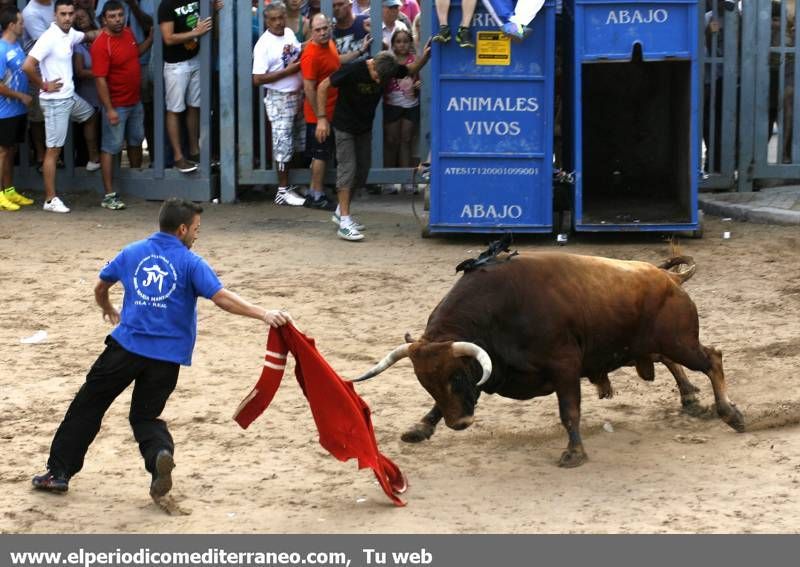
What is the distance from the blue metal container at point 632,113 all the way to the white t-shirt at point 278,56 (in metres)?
2.71

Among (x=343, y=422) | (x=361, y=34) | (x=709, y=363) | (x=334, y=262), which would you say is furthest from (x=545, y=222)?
(x=343, y=422)

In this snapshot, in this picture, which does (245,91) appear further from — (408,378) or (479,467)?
(479,467)

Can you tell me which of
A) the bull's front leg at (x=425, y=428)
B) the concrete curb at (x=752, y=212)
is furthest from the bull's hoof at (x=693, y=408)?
the concrete curb at (x=752, y=212)

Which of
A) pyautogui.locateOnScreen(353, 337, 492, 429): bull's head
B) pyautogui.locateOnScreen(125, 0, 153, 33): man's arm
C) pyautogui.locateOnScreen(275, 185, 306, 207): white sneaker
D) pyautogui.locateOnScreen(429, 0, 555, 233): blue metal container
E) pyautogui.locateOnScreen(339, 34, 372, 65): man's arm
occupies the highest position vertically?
pyautogui.locateOnScreen(125, 0, 153, 33): man's arm

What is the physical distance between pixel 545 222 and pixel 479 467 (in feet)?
19.4

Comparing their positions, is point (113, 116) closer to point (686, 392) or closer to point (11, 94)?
point (11, 94)

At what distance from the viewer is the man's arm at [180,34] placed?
1498 centimetres

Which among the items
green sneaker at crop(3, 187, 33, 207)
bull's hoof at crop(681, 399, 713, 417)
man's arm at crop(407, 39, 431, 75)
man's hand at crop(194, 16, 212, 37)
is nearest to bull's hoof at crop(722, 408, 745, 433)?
bull's hoof at crop(681, 399, 713, 417)

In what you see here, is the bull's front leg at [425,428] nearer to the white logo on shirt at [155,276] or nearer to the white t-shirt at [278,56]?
the white logo on shirt at [155,276]

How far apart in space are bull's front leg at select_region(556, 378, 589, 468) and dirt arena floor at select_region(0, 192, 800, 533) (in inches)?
3.1

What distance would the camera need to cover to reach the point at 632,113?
1472 centimetres

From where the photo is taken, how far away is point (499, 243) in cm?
824

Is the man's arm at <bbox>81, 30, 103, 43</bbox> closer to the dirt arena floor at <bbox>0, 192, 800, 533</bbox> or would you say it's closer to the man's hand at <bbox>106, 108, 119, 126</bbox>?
the man's hand at <bbox>106, 108, 119, 126</bbox>

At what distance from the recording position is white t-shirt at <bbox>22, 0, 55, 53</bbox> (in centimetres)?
1480
